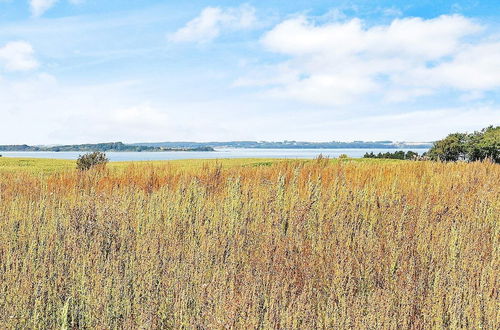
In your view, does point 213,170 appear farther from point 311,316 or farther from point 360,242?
point 311,316

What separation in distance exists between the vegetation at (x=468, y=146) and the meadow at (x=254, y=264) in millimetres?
55259

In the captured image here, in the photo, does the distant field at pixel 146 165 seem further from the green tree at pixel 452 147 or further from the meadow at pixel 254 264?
the green tree at pixel 452 147

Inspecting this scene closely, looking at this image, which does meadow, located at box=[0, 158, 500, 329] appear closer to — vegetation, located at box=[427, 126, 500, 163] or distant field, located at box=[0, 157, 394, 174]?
distant field, located at box=[0, 157, 394, 174]

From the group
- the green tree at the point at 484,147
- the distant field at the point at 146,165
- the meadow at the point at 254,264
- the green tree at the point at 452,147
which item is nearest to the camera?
the meadow at the point at 254,264

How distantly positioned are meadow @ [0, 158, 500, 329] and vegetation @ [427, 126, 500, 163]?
5526cm

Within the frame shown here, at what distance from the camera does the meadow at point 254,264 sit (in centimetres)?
340

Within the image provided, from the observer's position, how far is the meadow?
340 centimetres

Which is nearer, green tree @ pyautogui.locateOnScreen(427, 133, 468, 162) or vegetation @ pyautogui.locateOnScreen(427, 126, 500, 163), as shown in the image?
vegetation @ pyautogui.locateOnScreen(427, 126, 500, 163)

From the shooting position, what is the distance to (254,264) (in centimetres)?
453

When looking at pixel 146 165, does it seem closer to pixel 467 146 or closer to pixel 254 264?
pixel 254 264

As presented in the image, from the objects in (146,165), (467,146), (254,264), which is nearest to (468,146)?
(467,146)

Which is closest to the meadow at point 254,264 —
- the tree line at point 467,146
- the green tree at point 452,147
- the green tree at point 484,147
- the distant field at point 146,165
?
the distant field at point 146,165

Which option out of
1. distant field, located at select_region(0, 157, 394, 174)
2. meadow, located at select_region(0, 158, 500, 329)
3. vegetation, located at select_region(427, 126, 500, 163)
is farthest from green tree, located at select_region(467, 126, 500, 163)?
meadow, located at select_region(0, 158, 500, 329)

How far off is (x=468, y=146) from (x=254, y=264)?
69.9m
